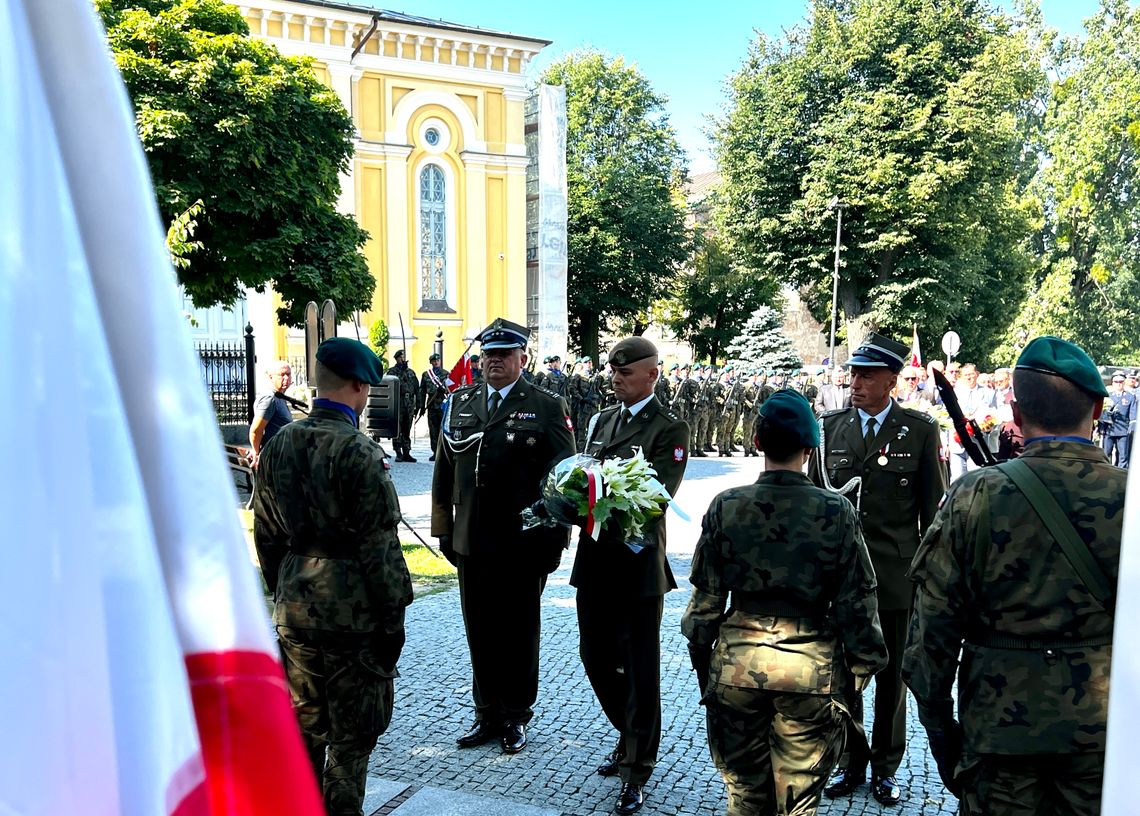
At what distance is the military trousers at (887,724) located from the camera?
461 cm

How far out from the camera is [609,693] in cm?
482

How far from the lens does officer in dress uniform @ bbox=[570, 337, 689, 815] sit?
4570 mm

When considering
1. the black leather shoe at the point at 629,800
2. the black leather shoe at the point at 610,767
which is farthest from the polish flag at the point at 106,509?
the black leather shoe at the point at 610,767

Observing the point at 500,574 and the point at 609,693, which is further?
the point at 500,574

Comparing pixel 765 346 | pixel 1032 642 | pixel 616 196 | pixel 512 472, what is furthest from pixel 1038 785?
pixel 616 196

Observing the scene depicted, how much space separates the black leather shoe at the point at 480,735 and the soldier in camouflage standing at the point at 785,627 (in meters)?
2.07

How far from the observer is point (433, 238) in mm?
33688

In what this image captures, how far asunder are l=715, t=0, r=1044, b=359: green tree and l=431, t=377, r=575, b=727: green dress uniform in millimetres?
33496

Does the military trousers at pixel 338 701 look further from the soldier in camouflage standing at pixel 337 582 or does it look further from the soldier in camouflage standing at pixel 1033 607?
the soldier in camouflage standing at pixel 1033 607

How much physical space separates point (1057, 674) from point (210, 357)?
68.8 feet

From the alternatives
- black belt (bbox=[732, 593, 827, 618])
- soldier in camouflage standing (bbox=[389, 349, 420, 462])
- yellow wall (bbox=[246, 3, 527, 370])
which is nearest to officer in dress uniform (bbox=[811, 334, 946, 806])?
black belt (bbox=[732, 593, 827, 618])

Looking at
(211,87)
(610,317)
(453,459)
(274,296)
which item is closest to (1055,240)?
(610,317)

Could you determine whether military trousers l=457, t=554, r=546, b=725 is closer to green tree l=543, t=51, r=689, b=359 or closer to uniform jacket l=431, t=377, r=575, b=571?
uniform jacket l=431, t=377, r=575, b=571

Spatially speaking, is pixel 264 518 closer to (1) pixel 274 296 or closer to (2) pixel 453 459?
(2) pixel 453 459
